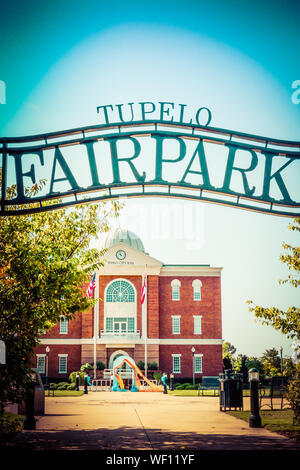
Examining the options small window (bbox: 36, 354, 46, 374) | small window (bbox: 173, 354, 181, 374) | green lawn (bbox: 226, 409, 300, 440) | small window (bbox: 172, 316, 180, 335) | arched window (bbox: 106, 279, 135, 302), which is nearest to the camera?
green lawn (bbox: 226, 409, 300, 440)

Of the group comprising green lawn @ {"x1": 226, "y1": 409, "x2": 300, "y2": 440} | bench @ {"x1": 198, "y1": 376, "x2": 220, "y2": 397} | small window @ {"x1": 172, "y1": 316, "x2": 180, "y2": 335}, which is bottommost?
bench @ {"x1": 198, "y1": 376, "x2": 220, "y2": 397}

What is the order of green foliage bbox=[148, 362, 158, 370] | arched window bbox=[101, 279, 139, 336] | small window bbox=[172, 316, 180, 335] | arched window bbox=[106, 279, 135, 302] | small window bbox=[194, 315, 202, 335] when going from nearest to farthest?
green foliage bbox=[148, 362, 158, 370]
arched window bbox=[101, 279, 139, 336]
arched window bbox=[106, 279, 135, 302]
small window bbox=[172, 316, 180, 335]
small window bbox=[194, 315, 202, 335]

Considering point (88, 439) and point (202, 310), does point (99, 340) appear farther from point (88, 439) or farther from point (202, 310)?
point (88, 439)

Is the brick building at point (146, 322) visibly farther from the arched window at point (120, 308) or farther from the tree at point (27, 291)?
the tree at point (27, 291)

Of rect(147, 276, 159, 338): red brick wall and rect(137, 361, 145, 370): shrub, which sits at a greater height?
rect(147, 276, 159, 338): red brick wall

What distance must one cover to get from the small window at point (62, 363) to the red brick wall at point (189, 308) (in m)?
9.70

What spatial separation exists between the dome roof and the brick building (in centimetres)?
538

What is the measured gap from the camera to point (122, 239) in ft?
194

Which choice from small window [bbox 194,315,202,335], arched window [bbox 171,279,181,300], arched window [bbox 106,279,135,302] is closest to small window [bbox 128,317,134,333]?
arched window [bbox 106,279,135,302]

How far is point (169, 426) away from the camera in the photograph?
11977 mm

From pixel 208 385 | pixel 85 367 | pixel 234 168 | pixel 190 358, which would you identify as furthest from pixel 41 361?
pixel 234 168

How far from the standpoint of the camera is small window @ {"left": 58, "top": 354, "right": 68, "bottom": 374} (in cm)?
5259

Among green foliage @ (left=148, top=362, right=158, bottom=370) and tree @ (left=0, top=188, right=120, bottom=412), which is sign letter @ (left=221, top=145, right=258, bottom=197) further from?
green foliage @ (left=148, top=362, right=158, bottom=370)
